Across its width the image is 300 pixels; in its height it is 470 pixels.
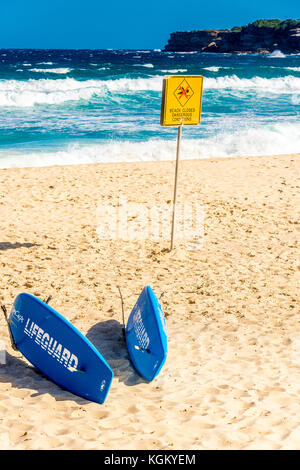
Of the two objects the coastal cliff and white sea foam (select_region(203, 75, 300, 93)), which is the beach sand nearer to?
white sea foam (select_region(203, 75, 300, 93))

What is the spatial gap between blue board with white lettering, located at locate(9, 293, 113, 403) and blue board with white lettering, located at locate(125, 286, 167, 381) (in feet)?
1.71

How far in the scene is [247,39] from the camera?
126 metres

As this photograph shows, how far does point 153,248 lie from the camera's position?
7.68 metres

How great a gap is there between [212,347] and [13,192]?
631 centimetres

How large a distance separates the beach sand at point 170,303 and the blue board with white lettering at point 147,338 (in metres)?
→ 0.13

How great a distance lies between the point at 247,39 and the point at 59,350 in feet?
440

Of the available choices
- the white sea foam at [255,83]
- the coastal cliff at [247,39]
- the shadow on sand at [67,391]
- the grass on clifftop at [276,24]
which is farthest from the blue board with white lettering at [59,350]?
the grass on clifftop at [276,24]

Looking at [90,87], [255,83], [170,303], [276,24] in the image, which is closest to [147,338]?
[170,303]

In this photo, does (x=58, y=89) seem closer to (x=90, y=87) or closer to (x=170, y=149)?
(x=90, y=87)

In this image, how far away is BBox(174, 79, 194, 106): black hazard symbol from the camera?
21.5 ft

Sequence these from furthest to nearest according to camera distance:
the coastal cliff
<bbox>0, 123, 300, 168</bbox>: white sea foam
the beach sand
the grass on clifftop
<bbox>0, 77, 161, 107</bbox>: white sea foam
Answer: the grass on clifftop
the coastal cliff
<bbox>0, 77, 161, 107</bbox>: white sea foam
<bbox>0, 123, 300, 168</bbox>: white sea foam
the beach sand

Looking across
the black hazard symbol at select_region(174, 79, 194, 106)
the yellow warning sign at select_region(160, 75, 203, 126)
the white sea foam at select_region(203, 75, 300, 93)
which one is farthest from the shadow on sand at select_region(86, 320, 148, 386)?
the white sea foam at select_region(203, 75, 300, 93)
